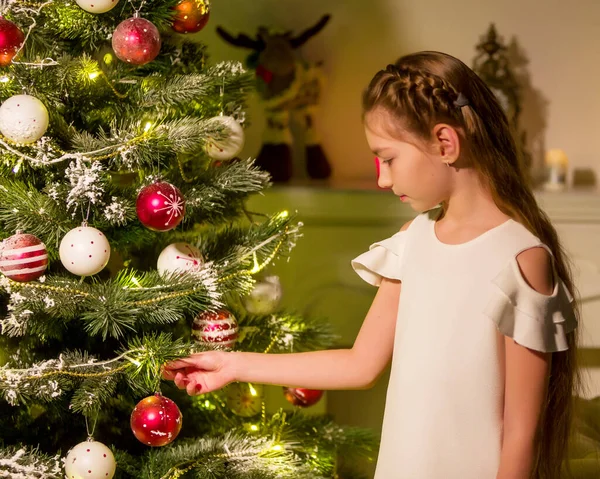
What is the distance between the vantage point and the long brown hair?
101cm

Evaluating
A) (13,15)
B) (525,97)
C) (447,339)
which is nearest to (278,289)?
(447,339)

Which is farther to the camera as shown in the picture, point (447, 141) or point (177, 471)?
point (177, 471)

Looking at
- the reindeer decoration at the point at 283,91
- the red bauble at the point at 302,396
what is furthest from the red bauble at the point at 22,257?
the reindeer decoration at the point at 283,91

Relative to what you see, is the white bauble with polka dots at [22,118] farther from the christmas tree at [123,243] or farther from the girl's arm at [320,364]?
the girl's arm at [320,364]

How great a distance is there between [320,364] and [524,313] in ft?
1.07

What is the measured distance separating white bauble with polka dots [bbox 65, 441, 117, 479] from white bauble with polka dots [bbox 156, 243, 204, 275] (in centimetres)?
28

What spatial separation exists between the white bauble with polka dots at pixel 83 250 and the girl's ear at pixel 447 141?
49 cm

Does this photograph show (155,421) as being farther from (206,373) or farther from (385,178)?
(385,178)

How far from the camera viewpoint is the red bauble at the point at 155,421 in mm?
1097

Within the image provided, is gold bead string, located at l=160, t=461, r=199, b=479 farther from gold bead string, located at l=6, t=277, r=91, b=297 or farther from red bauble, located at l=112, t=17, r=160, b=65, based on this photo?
red bauble, located at l=112, t=17, r=160, b=65

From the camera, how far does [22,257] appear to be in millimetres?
1046

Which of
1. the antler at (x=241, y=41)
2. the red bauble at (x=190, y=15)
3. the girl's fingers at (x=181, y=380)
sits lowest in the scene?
the girl's fingers at (x=181, y=380)

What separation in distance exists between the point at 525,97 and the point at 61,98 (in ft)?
4.86

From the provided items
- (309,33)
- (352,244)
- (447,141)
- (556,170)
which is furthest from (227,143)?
(556,170)
